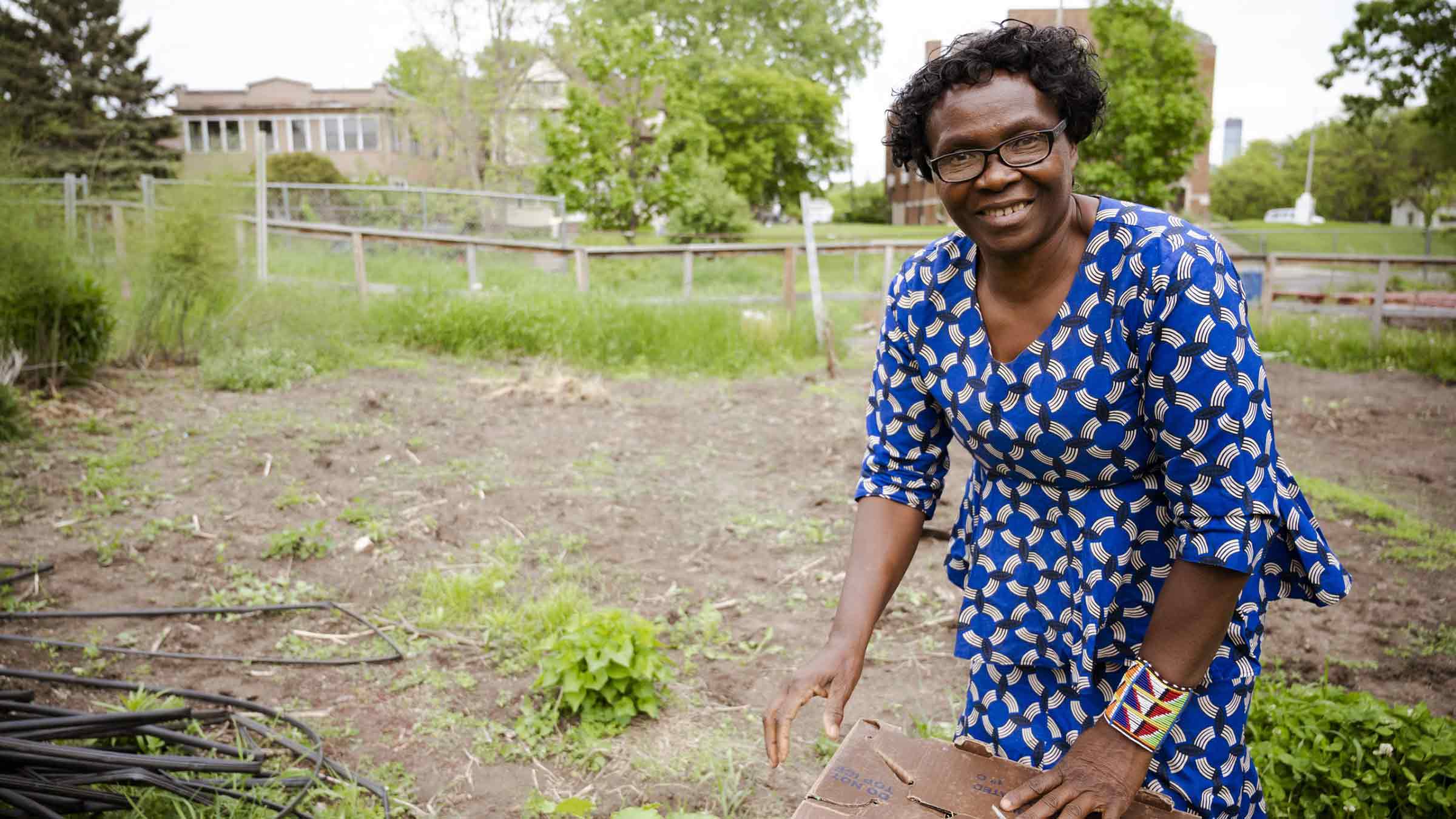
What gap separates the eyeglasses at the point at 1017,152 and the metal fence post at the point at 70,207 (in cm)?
831

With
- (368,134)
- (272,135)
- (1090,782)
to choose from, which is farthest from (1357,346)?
(272,135)

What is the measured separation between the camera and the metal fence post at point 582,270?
36.4ft

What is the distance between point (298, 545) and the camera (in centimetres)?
469

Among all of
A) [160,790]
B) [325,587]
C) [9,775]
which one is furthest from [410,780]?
[325,587]

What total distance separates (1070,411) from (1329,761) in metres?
1.62

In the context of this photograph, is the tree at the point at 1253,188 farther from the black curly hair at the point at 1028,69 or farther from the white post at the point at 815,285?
the black curly hair at the point at 1028,69

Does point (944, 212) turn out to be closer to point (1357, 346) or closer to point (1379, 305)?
point (1357, 346)

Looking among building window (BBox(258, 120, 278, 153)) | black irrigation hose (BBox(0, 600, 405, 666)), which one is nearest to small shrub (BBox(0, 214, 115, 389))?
black irrigation hose (BBox(0, 600, 405, 666))

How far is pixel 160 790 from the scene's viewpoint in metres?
2.59

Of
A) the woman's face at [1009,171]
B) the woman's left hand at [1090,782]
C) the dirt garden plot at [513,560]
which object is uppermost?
the woman's face at [1009,171]

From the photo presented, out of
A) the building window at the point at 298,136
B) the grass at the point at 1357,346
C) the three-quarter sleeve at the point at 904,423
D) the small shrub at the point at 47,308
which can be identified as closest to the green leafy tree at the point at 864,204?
the building window at the point at 298,136

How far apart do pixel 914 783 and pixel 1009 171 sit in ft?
3.16

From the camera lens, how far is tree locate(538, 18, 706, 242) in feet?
57.7

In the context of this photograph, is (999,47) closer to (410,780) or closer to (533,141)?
(410,780)
